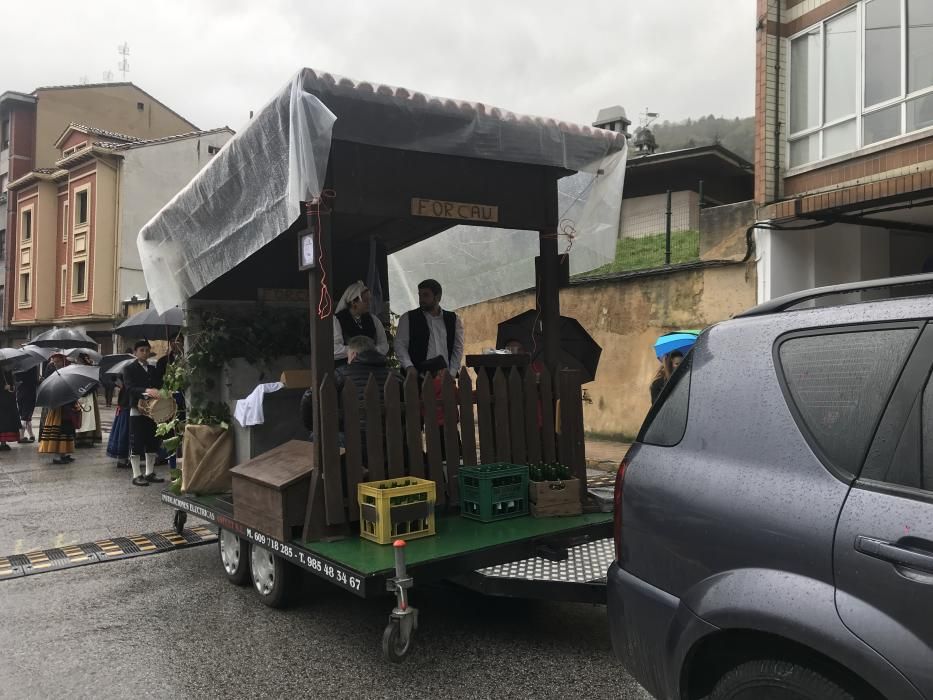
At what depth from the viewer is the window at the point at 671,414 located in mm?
2668

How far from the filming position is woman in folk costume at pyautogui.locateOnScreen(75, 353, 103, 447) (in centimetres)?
1346

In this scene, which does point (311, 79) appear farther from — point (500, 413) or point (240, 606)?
point (240, 606)

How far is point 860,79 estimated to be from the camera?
10742 millimetres

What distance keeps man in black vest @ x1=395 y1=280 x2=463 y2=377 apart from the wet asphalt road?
1.96 metres

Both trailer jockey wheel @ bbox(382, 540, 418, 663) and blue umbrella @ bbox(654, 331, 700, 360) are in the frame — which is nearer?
trailer jockey wheel @ bbox(382, 540, 418, 663)

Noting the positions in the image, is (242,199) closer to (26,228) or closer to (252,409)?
(252,409)

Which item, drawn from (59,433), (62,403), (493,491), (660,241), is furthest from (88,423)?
(660,241)

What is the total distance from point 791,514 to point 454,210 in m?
3.89

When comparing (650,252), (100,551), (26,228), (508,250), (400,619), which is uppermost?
(26,228)

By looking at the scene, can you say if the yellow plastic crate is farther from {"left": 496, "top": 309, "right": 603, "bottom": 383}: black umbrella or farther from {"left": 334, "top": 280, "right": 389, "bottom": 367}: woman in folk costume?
{"left": 496, "top": 309, "right": 603, "bottom": 383}: black umbrella

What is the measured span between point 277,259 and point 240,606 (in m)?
4.02

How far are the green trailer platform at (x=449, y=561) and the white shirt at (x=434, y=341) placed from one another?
166cm

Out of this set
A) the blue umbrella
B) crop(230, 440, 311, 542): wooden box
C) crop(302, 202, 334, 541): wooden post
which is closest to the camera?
crop(230, 440, 311, 542): wooden box

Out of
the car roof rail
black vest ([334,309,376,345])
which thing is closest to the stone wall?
black vest ([334,309,376,345])
